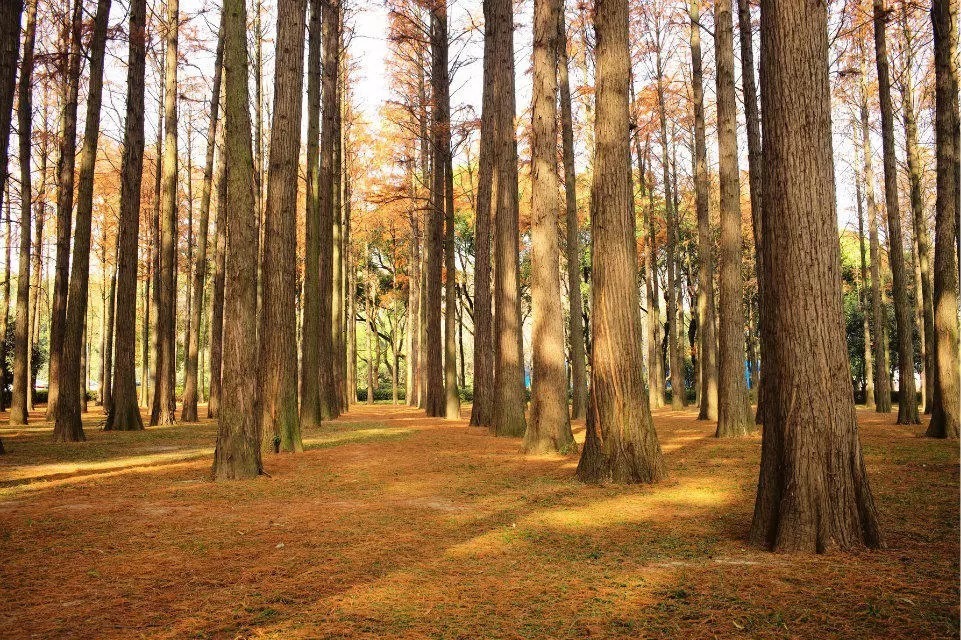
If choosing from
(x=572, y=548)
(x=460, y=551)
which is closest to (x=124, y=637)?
(x=460, y=551)

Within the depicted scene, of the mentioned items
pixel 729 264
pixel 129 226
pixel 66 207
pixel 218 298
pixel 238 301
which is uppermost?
pixel 66 207

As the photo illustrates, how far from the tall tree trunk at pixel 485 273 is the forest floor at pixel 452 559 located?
23.3 feet

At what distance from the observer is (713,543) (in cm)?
500

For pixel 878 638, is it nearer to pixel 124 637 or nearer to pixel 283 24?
pixel 124 637

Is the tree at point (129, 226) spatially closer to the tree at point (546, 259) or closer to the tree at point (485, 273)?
the tree at point (485, 273)

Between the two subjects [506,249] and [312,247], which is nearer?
[506,249]

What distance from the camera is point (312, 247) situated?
588 inches

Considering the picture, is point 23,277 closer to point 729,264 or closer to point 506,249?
point 506,249

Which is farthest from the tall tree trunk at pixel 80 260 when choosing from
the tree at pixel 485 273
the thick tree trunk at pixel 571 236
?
the thick tree trunk at pixel 571 236

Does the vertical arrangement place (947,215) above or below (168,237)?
below

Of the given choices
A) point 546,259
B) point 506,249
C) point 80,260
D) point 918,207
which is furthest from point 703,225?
point 80,260

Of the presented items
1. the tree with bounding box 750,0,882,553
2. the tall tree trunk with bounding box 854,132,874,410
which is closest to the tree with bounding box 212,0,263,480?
the tree with bounding box 750,0,882,553

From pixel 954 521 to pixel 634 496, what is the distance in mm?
2752

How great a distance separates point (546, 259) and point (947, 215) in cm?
682
